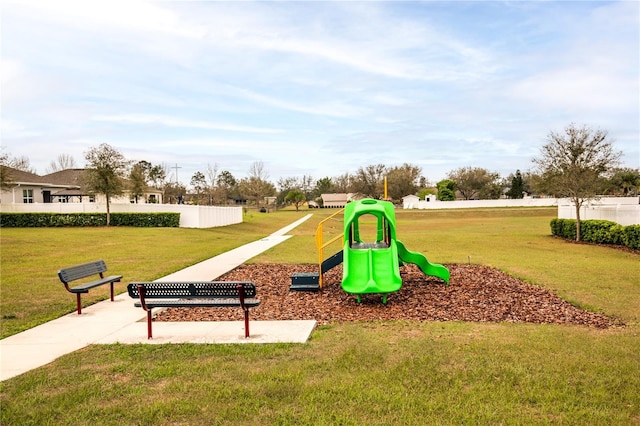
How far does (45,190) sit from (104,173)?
15.4 m

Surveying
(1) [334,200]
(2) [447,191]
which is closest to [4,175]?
(2) [447,191]

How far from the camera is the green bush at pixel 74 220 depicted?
114 ft

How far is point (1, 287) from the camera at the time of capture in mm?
11625

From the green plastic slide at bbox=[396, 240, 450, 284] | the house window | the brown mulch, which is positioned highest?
the house window

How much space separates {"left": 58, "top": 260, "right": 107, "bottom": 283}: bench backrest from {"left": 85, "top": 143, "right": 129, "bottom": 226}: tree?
26.9 metres

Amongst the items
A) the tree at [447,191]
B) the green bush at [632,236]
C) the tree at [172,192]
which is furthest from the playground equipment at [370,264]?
the tree at [447,191]

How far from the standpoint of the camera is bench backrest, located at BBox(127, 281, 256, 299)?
7047 mm

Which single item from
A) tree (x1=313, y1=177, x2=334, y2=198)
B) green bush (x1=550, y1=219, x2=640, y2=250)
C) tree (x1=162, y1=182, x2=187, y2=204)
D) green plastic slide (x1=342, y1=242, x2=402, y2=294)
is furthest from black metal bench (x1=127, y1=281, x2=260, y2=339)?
tree (x1=313, y1=177, x2=334, y2=198)

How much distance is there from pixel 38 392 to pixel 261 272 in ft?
28.9

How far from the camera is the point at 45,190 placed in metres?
46.7

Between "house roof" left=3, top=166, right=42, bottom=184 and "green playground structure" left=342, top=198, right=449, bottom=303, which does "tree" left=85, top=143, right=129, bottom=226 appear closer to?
"house roof" left=3, top=166, right=42, bottom=184

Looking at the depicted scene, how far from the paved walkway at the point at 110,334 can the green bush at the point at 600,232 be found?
1808 centimetres

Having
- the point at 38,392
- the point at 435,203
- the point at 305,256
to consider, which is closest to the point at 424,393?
the point at 38,392

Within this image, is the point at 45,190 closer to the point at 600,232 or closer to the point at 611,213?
the point at 600,232
